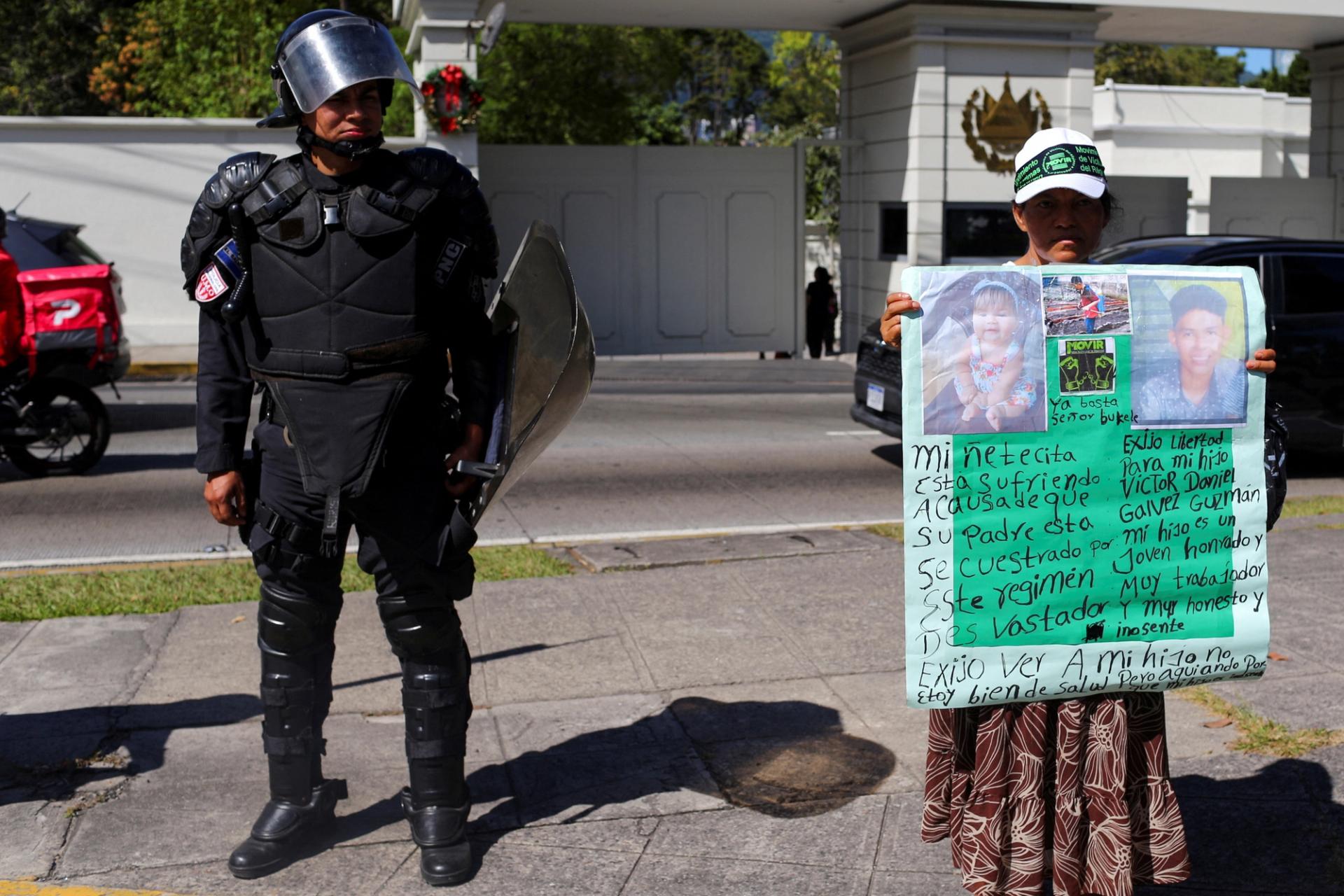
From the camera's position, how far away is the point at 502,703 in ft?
17.0

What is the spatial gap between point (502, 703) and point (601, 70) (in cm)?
2752

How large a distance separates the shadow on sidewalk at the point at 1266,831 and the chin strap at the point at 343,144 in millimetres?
2603

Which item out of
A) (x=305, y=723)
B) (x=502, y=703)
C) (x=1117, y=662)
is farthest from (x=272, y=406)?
(x=1117, y=662)

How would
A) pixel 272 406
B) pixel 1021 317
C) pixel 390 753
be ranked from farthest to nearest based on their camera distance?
pixel 390 753 < pixel 272 406 < pixel 1021 317

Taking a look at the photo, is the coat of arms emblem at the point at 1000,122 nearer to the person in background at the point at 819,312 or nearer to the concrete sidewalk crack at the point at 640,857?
the person in background at the point at 819,312

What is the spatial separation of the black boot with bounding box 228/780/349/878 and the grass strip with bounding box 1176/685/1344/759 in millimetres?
2792

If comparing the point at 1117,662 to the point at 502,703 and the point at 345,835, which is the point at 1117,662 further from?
the point at 502,703

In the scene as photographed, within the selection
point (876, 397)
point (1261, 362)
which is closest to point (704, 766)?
point (1261, 362)

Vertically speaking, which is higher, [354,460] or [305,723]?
[354,460]

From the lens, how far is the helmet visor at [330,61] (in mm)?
3471

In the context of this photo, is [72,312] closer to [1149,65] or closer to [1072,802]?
[1072,802]

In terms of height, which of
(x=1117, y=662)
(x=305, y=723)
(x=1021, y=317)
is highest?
(x=1021, y=317)

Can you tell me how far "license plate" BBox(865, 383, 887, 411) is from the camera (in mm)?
10492

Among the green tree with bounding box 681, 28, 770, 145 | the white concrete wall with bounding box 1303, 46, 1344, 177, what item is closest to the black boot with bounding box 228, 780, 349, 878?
the white concrete wall with bounding box 1303, 46, 1344, 177
